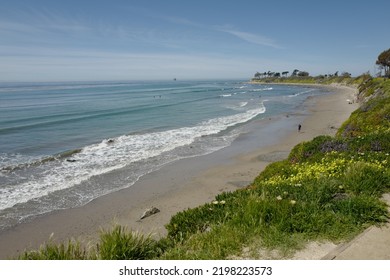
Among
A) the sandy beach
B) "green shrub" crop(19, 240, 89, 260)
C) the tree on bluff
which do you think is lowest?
the sandy beach

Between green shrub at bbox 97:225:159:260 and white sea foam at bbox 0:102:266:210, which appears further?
white sea foam at bbox 0:102:266:210

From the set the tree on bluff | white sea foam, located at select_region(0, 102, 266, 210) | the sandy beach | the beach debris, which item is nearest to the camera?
the sandy beach

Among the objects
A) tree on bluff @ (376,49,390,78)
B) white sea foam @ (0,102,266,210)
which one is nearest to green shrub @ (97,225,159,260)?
white sea foam @ (0,102,266,210)

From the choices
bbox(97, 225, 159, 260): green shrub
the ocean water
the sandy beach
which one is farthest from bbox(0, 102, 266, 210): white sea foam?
bbox(97, 225, 159, 260): green shrub

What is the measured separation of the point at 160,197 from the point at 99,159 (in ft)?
25.3

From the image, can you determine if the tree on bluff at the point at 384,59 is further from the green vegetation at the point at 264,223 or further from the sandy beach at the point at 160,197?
the green vegetation at the point at 264,223

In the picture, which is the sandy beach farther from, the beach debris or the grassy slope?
the grassy slope

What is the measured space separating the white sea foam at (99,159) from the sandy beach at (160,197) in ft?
8.74

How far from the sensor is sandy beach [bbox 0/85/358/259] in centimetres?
1071

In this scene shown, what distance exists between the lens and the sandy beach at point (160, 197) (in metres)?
10.7

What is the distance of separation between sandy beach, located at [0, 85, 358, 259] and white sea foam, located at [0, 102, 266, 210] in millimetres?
Result: 2665

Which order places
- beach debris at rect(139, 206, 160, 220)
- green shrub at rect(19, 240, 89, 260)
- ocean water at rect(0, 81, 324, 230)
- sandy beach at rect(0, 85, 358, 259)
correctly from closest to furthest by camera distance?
green shrub at rect(19, 240, 89, 260)
sandy beach at rect(0, 85, 358, 259)
beach debris at rect(139, 206, 160, 220)
ocean water at rect(0, 81, 324, 230)

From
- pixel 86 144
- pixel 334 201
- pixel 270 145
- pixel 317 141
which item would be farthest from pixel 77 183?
pixel 270 145

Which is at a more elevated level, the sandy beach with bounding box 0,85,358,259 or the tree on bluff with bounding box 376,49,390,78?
the tree on bluff with bounding box 376,49,390,78
